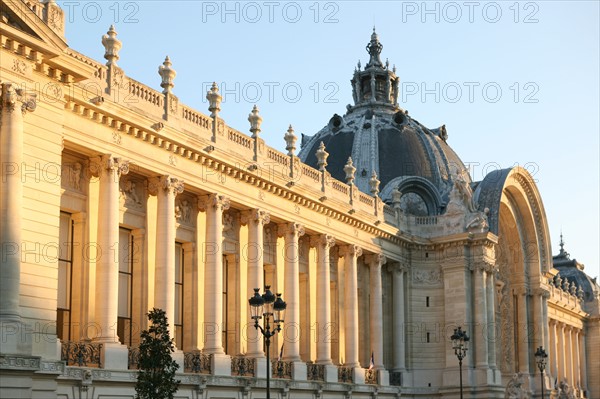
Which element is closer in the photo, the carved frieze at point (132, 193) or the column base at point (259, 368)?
the carved frieze at point (132, 193)

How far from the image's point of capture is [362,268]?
4734 cm

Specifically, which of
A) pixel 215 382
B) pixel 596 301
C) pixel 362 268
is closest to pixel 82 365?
pixel 215 382

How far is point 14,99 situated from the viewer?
74.4 feet

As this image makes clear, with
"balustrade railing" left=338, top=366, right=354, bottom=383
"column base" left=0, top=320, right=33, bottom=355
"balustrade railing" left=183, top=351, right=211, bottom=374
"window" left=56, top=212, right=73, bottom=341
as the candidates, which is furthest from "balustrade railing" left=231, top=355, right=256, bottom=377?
"column base" left=0, top=320, right=33, bottom=355

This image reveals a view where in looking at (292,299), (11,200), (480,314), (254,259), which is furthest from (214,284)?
(480,314)

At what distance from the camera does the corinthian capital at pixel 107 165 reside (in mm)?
28786

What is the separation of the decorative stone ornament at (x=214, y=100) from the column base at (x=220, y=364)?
8.75 m

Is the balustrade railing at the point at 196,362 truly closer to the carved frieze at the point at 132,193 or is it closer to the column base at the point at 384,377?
the carved frieze at the point at 132,193

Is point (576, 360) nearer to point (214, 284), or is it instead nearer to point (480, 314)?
point (480, 314)

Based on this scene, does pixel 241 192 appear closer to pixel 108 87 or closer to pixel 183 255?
pixel 183 255

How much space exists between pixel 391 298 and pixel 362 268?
333 cm

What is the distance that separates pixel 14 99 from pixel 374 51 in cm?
4582

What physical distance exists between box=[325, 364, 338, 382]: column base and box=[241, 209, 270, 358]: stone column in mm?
5135

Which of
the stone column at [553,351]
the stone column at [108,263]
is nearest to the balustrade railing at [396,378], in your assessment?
the stone column at [108,263]
